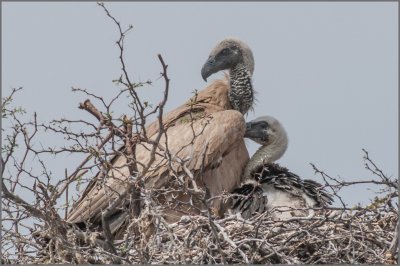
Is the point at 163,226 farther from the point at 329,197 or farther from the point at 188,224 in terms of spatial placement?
the point at 329,197

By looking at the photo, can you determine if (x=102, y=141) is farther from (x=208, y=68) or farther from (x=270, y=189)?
(x=208, y=68)

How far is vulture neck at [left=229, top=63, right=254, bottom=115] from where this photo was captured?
35.4 ft

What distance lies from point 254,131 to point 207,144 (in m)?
0.93

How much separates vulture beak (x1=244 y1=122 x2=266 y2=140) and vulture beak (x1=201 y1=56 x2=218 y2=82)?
616 millimetres

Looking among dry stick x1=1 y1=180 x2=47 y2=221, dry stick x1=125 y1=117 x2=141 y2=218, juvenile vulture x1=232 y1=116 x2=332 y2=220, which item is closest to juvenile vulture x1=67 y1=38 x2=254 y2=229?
juvenile vulture x1=232 y1=116 x2=332 y2=220

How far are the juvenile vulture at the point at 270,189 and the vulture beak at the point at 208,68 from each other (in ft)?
2.07

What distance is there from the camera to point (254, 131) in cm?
1068

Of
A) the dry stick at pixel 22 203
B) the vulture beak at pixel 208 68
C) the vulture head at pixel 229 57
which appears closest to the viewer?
the dry stick at pixel 22 203

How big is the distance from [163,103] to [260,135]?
3482 mm

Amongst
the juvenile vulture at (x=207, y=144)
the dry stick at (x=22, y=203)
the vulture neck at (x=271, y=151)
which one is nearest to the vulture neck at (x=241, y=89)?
the juvenile vulture at (x=207, y=144)

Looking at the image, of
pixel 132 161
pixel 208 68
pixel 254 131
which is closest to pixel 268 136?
pixel 254 131

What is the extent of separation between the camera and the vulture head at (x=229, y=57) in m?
11.0

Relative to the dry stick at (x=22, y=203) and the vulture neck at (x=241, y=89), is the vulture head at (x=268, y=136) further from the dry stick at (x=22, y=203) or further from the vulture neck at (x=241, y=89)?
the dry stick at (x=22, y=203)

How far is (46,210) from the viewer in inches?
302
